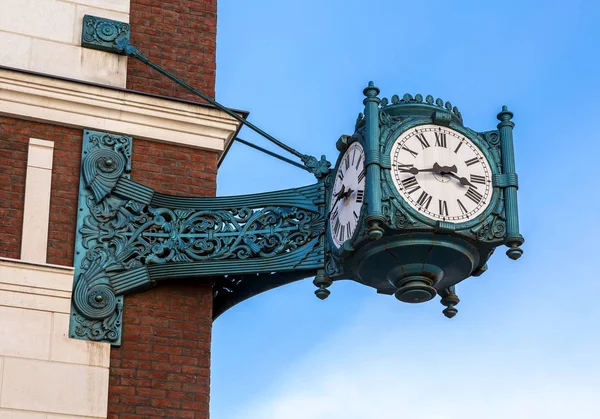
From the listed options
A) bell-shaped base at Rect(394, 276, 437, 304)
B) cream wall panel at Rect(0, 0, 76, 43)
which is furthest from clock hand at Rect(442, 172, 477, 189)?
cream wall panel at Rect(0, 0, 76, 43)

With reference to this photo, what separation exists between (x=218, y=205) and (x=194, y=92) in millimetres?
1152

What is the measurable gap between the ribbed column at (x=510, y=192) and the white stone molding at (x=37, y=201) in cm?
393

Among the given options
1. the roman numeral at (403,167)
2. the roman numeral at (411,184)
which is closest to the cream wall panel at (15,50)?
the roman numeral at (403,167)

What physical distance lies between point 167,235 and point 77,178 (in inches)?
37.4

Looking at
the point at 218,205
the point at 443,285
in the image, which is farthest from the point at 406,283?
the point at 218,205

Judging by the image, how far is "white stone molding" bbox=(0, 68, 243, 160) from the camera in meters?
14.8

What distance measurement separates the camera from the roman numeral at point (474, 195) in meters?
13.9

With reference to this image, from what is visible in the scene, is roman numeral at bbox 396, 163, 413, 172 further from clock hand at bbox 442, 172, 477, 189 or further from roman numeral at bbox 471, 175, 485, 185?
roman numeral at bbox 471, 175, 485, 185

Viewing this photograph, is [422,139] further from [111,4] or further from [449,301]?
[111,4]

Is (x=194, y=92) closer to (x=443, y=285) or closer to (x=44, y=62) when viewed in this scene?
(x=44, y=62)

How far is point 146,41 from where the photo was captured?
15.6 metres

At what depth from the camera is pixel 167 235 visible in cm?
1464

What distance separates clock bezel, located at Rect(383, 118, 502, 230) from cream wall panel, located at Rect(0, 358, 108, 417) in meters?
2.85

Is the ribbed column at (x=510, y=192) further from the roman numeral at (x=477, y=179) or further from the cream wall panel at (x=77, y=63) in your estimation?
the cream wall panel at (x=77, y=63)
